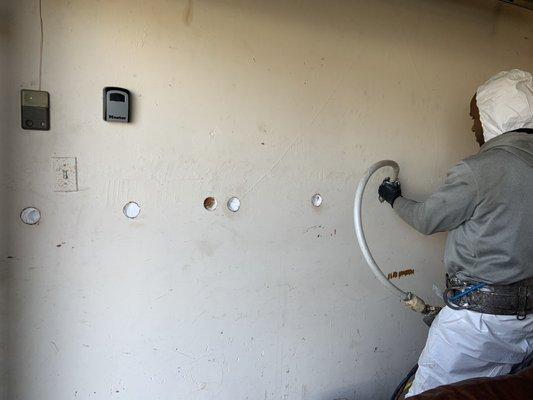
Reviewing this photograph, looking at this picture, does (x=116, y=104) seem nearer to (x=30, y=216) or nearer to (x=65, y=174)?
(x=65, y=174)

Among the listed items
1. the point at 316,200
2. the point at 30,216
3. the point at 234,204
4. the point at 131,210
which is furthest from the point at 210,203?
the point at 30,216

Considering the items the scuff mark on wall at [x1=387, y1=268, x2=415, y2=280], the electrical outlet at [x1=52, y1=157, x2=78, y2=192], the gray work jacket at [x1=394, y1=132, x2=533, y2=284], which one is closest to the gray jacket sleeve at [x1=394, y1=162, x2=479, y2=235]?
the gray work jacket at [x1=394, y1=132, x2=533, y2=284]

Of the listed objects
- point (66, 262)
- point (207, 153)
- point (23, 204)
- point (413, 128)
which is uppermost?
point (413, 128)

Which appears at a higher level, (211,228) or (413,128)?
(413,128)

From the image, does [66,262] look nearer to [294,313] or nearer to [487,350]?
[294,313]

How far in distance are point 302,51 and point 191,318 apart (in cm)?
100

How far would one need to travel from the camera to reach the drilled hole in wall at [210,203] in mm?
1330

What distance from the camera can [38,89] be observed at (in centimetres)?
108

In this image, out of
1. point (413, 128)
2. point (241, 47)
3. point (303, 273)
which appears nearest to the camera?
point (241, 47)

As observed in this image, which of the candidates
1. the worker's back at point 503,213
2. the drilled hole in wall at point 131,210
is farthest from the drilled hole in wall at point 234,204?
the worker's back at point 503,213

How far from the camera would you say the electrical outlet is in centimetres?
113

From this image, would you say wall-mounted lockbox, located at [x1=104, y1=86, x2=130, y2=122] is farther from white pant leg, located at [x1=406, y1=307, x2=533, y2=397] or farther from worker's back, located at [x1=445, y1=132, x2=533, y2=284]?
white pant leg, located at [x1=406, y1=307, x2=533, y2=397]

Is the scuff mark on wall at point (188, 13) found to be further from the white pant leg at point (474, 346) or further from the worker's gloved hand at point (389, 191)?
the white pant leg at point (474, 346)

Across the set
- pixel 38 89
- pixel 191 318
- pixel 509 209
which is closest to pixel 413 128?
pixel 509 209
